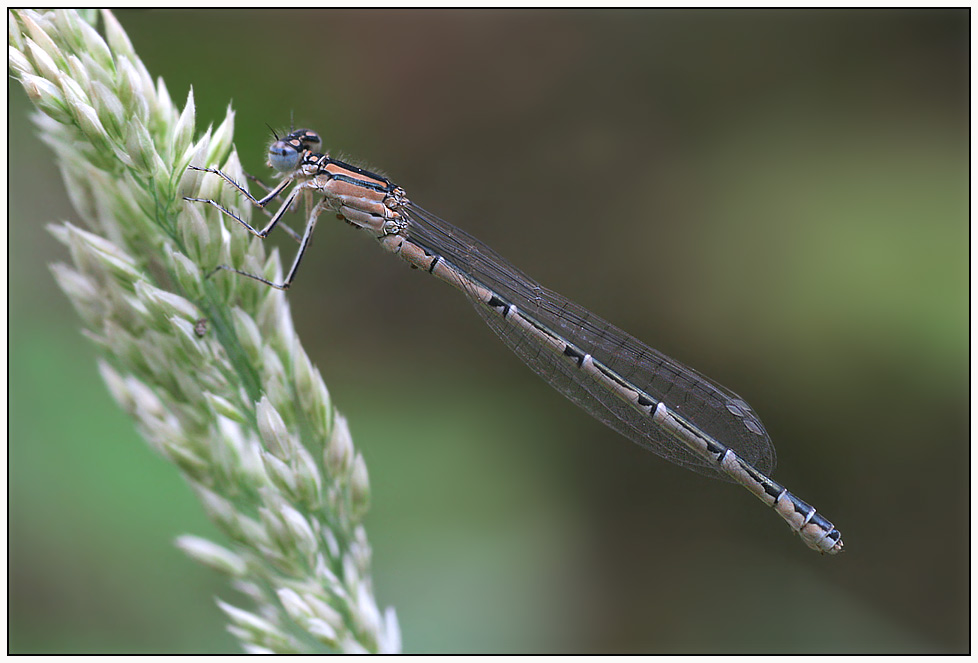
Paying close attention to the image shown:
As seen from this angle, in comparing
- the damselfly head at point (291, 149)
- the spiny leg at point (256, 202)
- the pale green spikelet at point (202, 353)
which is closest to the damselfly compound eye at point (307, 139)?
the damselfly head at point (291, 149)

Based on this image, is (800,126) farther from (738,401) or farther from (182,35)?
(182,35)

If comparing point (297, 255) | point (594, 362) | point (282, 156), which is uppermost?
point (282, 156)

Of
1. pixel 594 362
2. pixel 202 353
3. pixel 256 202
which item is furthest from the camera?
pixel 594 362

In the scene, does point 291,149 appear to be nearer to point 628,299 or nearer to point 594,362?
point 594,362

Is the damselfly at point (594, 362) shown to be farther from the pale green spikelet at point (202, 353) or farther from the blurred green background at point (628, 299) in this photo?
the pale green spikelet at point (202, 353)

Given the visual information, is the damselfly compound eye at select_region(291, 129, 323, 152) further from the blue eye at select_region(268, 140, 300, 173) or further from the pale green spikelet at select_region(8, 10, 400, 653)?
the pale green spikelet at select_region(8, 10, 400, 653)

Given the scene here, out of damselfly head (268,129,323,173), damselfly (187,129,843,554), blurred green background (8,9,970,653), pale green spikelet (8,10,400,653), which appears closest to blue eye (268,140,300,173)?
damselfly head (268,129,323,173)

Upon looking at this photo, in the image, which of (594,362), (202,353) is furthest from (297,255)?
(594,362)
